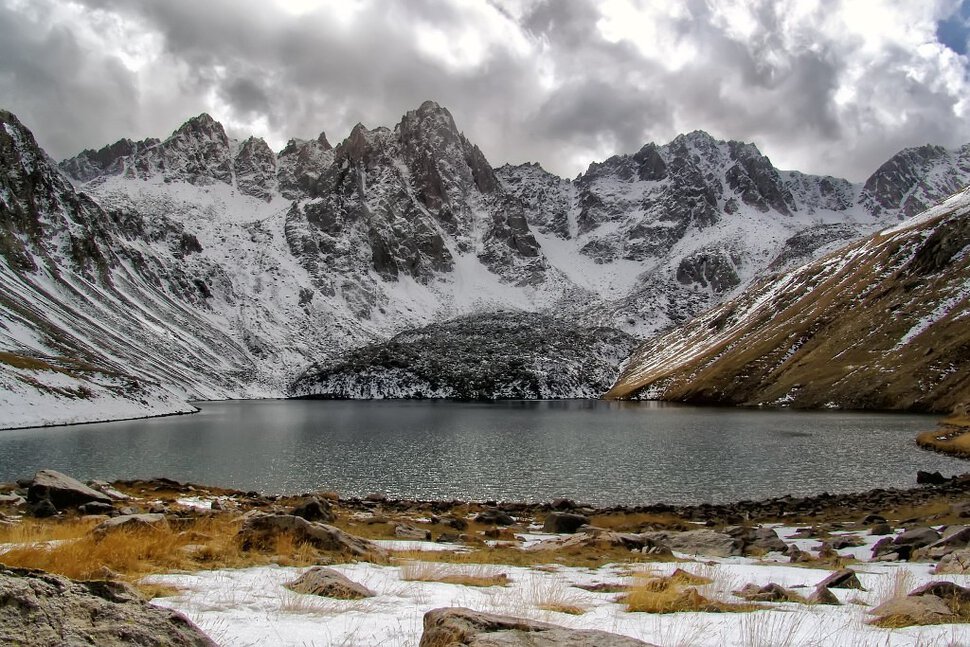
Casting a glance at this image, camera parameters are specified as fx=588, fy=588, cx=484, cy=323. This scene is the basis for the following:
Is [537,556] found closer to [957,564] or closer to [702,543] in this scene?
[702,543]

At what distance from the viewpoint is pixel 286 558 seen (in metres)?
15.3

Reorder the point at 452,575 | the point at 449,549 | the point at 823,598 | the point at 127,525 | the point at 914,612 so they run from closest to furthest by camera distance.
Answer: the point at 914,612, the point at 823,598, the point at 452,575, the point at 127,525, the point at 449,549

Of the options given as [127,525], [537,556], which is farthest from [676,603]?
[127,525]

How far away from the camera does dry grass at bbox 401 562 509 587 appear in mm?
13984

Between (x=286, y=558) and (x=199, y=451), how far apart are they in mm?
74238

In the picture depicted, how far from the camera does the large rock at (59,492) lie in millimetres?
26734

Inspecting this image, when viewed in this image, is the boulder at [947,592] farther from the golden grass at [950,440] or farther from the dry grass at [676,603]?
the golden grass at [950,440]

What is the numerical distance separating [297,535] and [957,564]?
62.0ft

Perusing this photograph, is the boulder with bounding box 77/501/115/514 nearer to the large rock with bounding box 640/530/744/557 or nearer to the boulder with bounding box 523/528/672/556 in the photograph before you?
the boulder with bounding box 523/528/672/556

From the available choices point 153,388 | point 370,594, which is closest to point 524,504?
point 370,594

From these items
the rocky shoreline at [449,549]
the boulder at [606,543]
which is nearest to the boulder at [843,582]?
the rocky shoreline at [449,549]

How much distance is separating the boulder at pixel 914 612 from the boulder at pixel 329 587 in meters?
8.69

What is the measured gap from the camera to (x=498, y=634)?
7152 mm

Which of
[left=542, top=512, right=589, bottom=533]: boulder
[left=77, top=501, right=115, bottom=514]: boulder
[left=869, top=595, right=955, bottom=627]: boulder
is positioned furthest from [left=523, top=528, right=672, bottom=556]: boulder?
[left=77, top=501, right=115, bottom=514]: boulder
